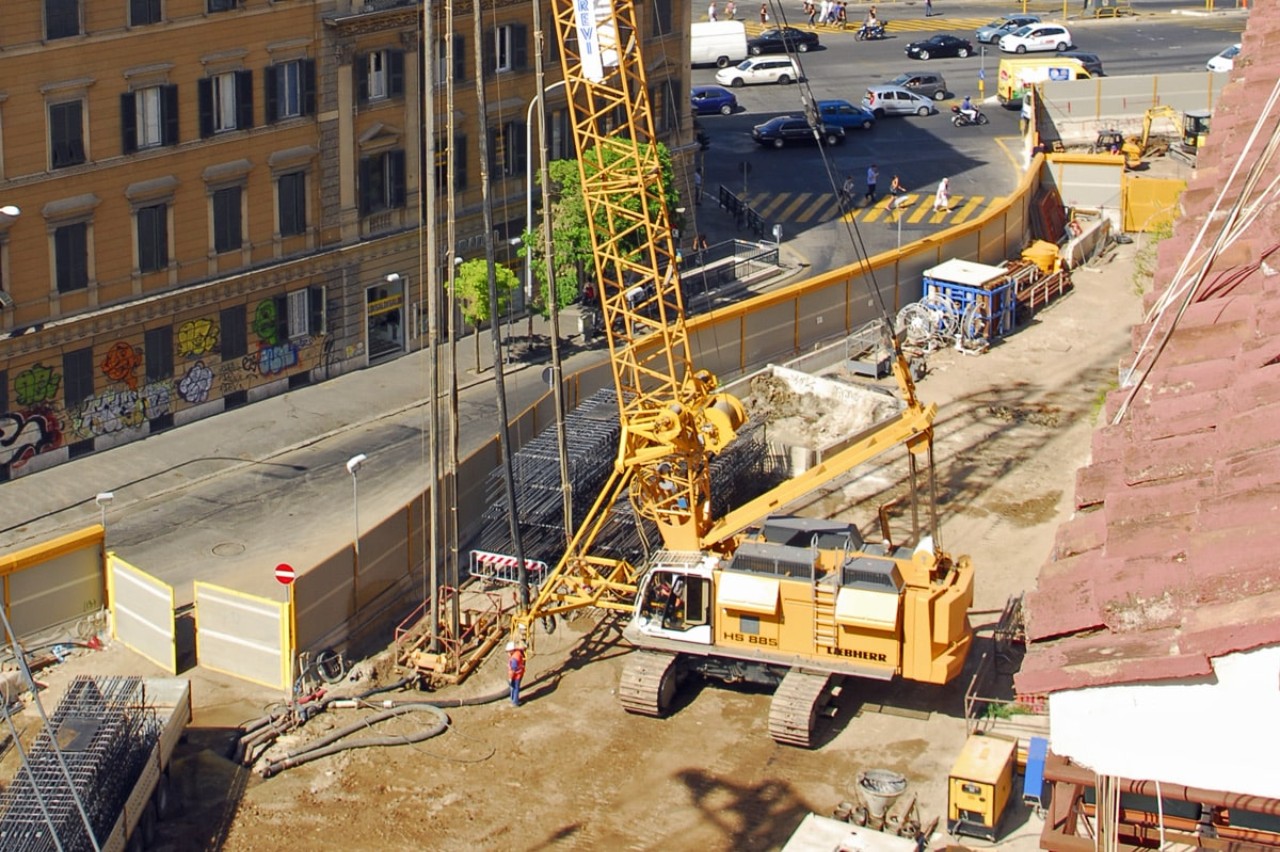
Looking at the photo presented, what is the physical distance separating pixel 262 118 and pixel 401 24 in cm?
597

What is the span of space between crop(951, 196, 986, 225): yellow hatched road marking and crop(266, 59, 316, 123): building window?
2812 cm

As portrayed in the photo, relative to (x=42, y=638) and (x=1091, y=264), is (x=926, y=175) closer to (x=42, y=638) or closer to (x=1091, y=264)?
(x=1091, y=264)

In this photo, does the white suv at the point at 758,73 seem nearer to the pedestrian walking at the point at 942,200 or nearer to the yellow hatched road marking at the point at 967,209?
the pedestrian walking at the point at 942,200

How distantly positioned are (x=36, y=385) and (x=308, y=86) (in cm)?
1288

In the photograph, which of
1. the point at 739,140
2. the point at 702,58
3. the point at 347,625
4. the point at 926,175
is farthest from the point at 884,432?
the point at 702,58

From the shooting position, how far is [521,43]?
62594 millimetres

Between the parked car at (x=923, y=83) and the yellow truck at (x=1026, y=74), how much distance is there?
3.06m

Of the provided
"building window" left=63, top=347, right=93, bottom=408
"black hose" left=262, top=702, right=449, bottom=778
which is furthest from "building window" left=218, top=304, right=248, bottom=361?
"black hose" left=262, top=702, right=449, bottom=778

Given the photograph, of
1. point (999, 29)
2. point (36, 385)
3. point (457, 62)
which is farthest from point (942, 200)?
point (36, 385)

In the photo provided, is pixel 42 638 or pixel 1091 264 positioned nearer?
pixel 42 638

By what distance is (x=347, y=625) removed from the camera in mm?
39469

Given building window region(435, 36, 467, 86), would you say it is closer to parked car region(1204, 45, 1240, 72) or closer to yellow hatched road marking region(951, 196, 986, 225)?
yellow hatched road marking region(951, 196, 986, 225)

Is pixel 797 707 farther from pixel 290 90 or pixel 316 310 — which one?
pixel 290 90

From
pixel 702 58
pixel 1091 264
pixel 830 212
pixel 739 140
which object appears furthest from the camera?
pixel 702 58
